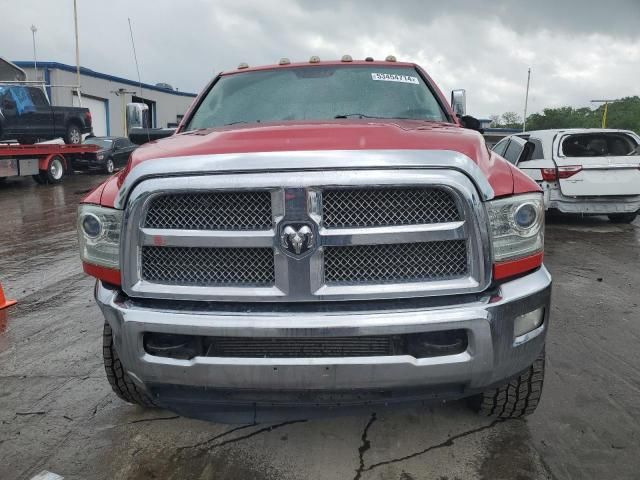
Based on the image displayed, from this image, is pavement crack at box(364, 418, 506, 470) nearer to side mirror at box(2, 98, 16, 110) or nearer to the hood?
the hood

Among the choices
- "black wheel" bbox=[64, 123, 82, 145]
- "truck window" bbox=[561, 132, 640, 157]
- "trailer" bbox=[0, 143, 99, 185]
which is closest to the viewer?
"truck window" bbox=[561, 132, 640, 157]

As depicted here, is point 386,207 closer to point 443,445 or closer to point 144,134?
point 443,445

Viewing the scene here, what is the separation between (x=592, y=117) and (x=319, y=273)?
6962cm

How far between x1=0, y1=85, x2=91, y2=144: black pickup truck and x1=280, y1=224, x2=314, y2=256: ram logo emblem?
1697cm

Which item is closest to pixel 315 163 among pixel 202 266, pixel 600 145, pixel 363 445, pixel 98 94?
pixel 202 266

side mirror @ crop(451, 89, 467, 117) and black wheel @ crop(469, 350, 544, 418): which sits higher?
side mirror @ crop(451, 89, 467, 117)

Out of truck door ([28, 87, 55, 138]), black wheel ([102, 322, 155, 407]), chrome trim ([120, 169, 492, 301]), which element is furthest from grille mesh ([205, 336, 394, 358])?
truck door ([28, 87, 55, 138])

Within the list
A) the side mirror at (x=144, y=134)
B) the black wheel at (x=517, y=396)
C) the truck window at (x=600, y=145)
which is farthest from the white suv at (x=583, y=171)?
the black wheel at (x=517, y=396)

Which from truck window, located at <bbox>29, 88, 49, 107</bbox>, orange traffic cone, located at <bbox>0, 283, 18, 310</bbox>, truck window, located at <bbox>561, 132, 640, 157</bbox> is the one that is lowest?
orange traffic cone, located at <bbox>0, 283, 18, 310</bbox>

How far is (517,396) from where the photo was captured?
9.15 ft

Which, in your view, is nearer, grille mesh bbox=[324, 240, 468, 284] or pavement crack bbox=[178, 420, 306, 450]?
grille mesh bbox=[324, 240, 468, 284]

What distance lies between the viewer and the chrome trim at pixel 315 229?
2195 mm

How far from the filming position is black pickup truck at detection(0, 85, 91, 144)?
1642 cm

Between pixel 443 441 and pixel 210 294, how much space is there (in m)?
1.42
